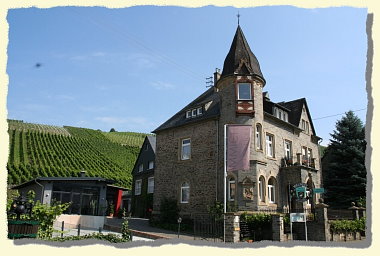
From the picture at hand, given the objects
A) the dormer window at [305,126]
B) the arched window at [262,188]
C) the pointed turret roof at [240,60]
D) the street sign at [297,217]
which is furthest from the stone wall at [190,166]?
the dormer window at [305,126]

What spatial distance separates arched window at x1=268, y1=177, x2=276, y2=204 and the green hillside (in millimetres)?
28114

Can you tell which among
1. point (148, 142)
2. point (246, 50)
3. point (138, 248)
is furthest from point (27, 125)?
point (138, 248)

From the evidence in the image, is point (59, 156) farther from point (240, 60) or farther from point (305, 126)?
point (240, 60)

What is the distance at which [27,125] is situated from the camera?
259ft

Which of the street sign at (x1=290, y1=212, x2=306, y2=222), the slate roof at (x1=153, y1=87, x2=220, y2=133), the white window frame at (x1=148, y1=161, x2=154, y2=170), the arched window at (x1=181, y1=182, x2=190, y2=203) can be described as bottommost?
the street sign at (x1=290, y1=212, x2=306, y2=222)

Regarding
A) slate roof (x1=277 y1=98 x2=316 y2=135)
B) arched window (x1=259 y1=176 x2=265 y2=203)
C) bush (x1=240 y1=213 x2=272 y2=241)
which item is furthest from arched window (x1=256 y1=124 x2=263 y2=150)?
slate roof (x1=277 y1=98 x2=316 y2=135)

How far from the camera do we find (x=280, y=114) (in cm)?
2694

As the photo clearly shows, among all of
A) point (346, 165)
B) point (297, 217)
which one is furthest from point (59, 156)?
point (297, 217)

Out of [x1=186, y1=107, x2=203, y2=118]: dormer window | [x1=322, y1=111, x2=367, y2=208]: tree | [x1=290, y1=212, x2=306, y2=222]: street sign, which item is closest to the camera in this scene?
[x1=290, y1=212, x2=306, y2=222]: street sign

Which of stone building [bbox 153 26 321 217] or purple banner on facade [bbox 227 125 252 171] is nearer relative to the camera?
purple banner on facade [bbox 227 125 252 171]

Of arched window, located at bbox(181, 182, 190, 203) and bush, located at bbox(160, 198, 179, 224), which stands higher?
arched window, located at bbox(181, 182, 190, 203)

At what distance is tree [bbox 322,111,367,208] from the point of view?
31.3 meters

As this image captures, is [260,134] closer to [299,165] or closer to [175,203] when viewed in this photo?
[299,165]

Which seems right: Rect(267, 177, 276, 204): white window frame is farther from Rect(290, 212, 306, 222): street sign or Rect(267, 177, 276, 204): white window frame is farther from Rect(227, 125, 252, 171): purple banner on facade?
Rect(290, 212, 306, 222): street sign
